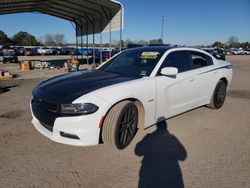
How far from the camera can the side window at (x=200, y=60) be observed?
4.88 meters

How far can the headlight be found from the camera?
118 inches

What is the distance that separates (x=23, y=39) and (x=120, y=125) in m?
87.9

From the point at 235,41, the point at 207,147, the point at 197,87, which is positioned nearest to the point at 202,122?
the point at 197,87

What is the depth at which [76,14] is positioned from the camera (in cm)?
1911

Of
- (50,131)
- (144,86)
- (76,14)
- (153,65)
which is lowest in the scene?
(50,131)

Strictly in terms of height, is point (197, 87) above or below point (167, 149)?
above

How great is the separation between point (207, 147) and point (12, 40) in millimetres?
89063

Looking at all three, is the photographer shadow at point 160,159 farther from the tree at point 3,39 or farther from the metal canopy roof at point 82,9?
the tree at point 3,39

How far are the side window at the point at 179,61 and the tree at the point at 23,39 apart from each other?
84.3m

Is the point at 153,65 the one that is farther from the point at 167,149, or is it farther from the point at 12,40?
the point at 12,40

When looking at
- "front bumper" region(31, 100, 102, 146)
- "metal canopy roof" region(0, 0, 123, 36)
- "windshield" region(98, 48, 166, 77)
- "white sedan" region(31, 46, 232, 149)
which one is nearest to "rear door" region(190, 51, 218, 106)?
"white sedan" region(31, 46, 232, 149)

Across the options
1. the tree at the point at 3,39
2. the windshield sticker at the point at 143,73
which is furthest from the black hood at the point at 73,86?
the tree at the point at 3,39

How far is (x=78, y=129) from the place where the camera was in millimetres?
3012

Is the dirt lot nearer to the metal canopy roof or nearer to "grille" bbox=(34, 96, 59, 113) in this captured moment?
"grille" bbox=(34, 96, 59, 113)
